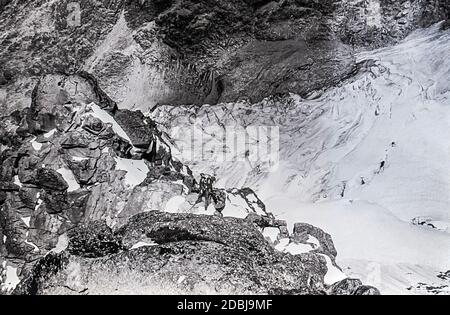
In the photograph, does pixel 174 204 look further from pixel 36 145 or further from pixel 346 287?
pixel 346 287

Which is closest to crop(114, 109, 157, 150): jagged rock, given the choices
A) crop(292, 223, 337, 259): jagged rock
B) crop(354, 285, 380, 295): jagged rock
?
crop(292, 223, 337, 259): jagged rock

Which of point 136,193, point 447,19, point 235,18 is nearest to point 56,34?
point 235,18

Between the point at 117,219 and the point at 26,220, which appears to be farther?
the point at 26,220

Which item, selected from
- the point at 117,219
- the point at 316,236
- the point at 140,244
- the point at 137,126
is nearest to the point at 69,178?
the point at 117,219

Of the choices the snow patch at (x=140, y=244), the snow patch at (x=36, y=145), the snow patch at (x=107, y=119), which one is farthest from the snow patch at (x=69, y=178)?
the snow patch at (x=140, y=244)
